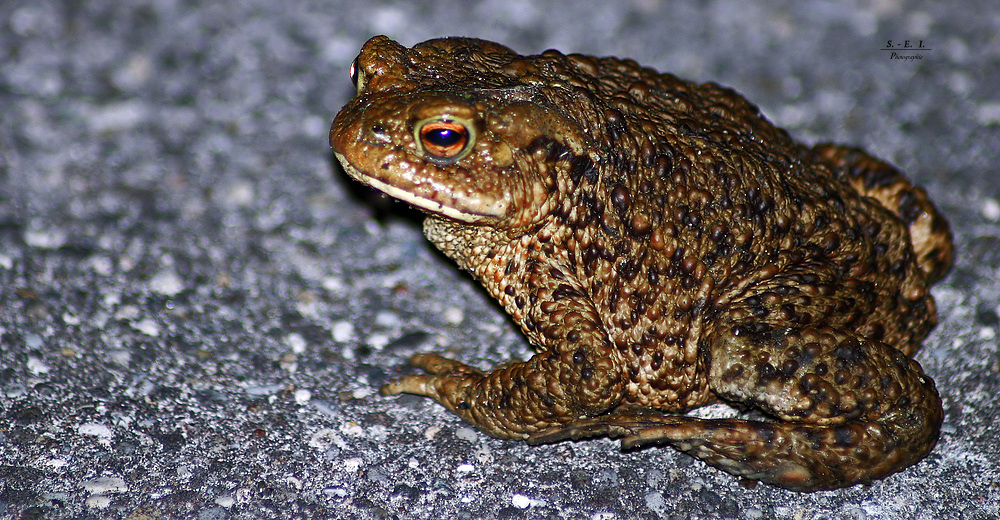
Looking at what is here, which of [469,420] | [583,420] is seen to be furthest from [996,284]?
[469,420]

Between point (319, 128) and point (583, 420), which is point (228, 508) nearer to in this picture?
point (583, 420)

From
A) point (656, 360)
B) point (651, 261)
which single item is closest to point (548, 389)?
point (656, 360)

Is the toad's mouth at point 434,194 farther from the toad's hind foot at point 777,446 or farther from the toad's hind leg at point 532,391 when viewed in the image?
the toad's hind foot at point 777,446

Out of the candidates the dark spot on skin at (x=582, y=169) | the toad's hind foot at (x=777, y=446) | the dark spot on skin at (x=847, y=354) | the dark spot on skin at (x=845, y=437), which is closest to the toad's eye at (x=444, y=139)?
the dark spot on skin at (x=582, y=169)

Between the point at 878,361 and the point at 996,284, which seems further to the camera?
the point at 996,284

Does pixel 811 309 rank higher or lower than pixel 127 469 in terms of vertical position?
higher

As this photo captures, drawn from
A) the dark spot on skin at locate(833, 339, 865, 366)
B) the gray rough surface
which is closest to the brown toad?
the dark spot on skin at locate(833, 339, 865, 366)

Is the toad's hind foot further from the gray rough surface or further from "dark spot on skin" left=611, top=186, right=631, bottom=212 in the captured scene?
"dark spot on skin" left=611, top=186, right=631, bottom=212

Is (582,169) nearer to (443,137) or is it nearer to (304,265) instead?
(443,137)
